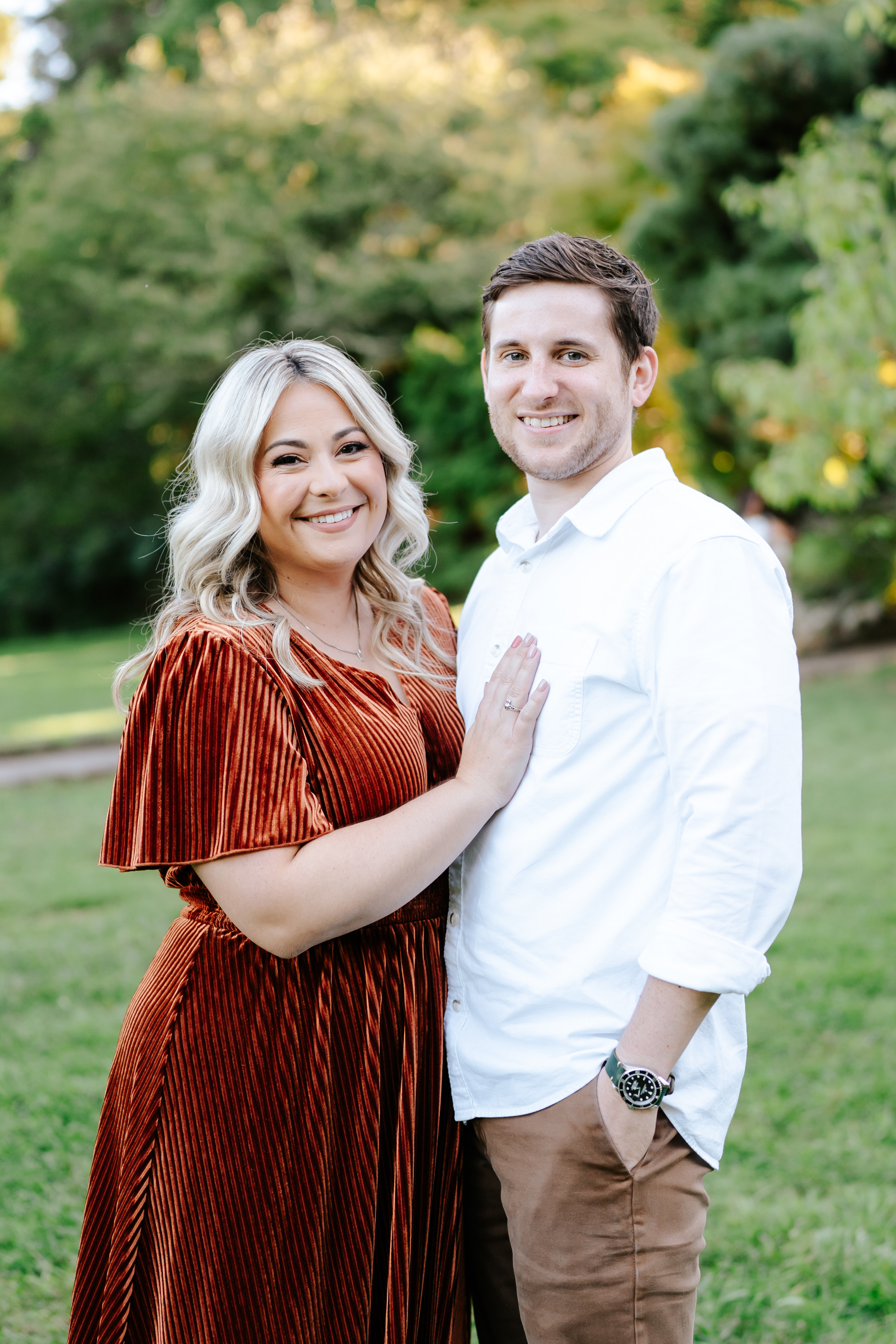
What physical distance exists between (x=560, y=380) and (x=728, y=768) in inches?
29.7

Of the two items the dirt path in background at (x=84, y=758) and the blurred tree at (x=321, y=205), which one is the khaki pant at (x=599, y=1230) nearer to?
the dirt path in background at (x=84, y=758)

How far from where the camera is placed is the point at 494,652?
2.20 m

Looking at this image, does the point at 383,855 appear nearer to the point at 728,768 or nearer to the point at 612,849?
the point at 612,849

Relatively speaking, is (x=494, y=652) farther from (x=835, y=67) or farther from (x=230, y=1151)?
(x=835, y=67)

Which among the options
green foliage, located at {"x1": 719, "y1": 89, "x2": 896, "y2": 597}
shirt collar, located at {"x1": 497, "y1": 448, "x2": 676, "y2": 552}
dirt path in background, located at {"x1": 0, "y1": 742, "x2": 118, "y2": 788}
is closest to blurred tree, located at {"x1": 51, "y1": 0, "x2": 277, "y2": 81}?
dirt path in background, located at {"x1": 0, "y1": 742, "x2": 118, "y2": 788}

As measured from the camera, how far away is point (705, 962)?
1.75 m

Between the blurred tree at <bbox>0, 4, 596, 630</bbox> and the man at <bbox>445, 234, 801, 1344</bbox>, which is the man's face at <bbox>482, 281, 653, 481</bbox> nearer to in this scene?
the man at <bbox>445, 234, 801, 1344</bbox>

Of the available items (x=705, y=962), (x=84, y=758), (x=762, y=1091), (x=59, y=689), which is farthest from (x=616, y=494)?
(x=59, y=689)

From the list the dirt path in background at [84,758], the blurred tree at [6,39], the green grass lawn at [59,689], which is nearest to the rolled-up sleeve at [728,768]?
the green grass lawn at [59,689]

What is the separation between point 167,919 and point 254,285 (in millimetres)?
18614

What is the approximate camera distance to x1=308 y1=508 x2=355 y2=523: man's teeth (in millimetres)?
2223

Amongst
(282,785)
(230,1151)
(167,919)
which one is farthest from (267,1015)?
(167,919)

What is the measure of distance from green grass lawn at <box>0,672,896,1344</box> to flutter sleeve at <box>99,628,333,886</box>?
1.82m

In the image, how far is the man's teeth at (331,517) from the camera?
222 cm
